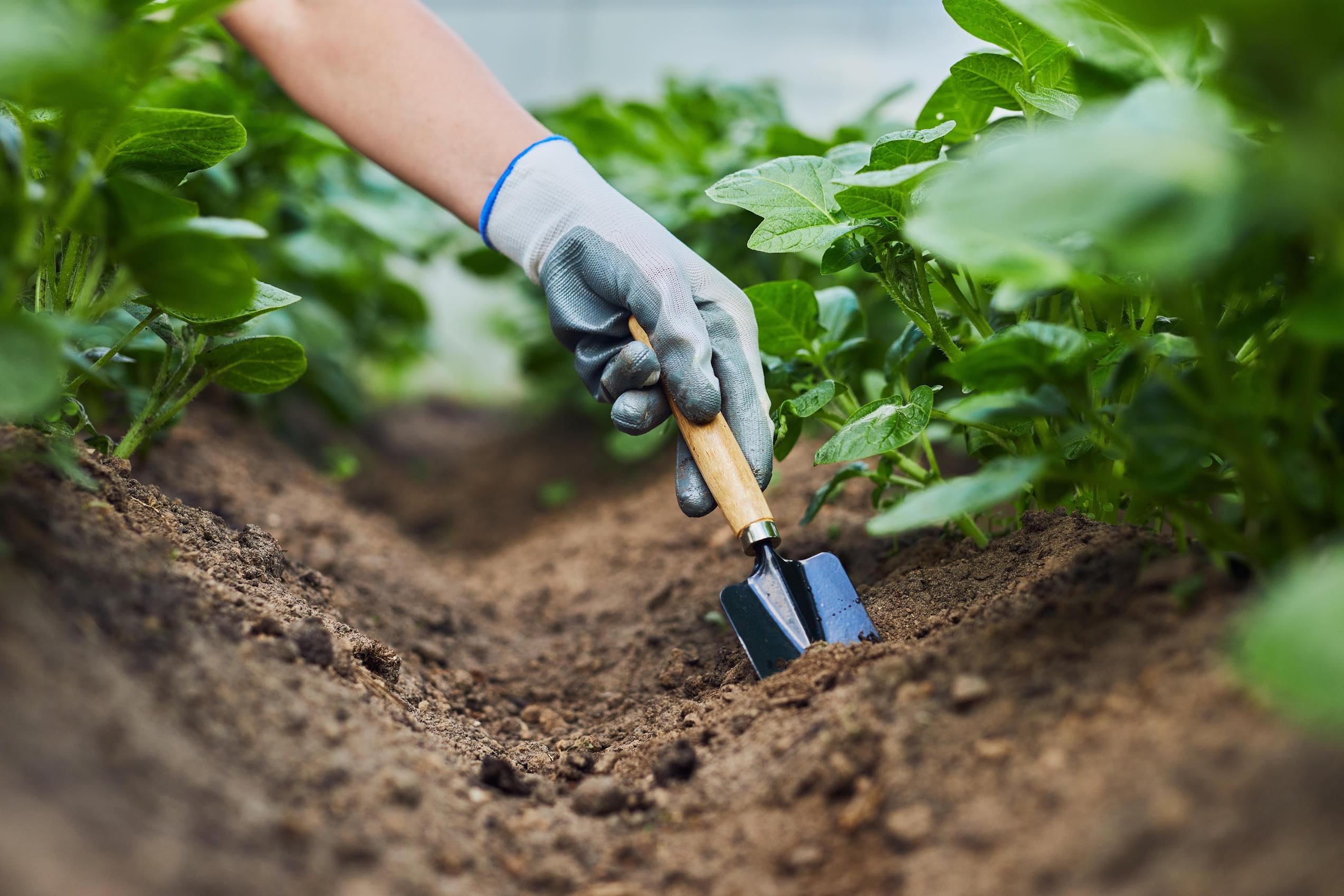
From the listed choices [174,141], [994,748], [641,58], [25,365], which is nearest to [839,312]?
[994,748]

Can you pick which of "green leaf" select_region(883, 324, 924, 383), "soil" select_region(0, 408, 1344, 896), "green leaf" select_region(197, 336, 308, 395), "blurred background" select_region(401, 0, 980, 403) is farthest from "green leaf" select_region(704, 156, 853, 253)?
"blurred background" select_region(401, 0, 980, 403)

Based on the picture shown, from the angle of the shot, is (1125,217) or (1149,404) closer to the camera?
(1125,217)

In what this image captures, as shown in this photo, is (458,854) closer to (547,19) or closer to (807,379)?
(807,379)

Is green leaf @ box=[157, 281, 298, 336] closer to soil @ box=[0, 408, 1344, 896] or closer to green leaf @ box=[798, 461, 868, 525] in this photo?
soil @ box=[0, 408, 1344, 896]

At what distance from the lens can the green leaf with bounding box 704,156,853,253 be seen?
119cm

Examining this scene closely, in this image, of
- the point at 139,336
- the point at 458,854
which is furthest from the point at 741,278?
the point at 458,854

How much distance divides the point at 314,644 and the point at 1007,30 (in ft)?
3.67

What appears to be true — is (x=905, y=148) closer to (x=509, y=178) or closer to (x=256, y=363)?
(x=509, y=178)

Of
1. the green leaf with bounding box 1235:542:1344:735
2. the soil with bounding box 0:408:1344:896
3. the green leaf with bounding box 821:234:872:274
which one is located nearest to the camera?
the green leaf with bounding box 1235:542:1344:735

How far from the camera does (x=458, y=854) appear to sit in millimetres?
835

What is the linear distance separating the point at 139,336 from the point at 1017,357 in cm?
123

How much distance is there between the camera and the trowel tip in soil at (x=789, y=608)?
1.21 meters

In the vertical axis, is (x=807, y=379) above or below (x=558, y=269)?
below

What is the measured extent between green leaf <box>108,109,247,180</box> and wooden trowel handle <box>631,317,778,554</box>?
2.02ft
